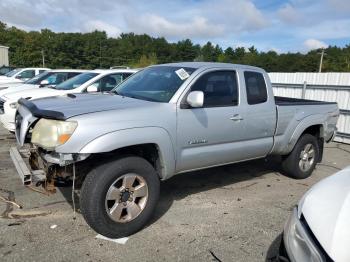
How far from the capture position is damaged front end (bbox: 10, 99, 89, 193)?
371 centimetres

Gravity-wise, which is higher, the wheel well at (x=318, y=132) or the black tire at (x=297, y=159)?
the wheel well at (x=318, y=132)

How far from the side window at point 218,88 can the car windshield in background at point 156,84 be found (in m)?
0.21

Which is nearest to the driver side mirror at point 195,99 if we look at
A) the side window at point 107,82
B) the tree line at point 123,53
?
the side window at point 107,82

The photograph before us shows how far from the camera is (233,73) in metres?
5.20

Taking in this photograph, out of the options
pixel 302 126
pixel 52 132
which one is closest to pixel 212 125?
pixel 52 132

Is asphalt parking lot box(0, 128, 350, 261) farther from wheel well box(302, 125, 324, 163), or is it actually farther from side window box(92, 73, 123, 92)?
side window box(92, 73, 123, 92)

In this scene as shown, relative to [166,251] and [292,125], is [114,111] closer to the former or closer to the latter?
[166,251]

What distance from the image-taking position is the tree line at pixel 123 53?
7594 cm

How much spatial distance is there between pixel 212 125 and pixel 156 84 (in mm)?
906

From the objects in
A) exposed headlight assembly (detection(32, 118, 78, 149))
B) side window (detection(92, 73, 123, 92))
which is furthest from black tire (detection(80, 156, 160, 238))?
side window (detection(92, 73, 123, 92))

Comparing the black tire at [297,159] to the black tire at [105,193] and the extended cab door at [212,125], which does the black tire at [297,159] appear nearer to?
the extended cab door at [212,125]

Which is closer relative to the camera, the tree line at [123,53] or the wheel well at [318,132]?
the wheel well at [318,132]

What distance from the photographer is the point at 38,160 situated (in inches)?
162

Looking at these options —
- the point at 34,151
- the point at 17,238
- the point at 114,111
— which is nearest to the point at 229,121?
the point at 114,111
